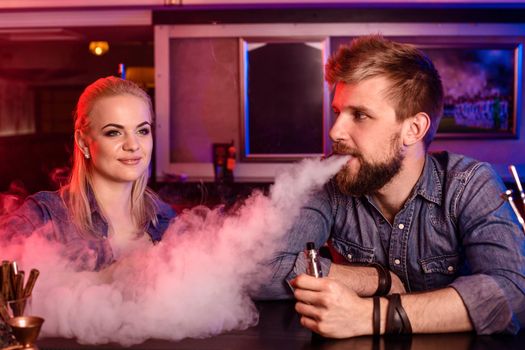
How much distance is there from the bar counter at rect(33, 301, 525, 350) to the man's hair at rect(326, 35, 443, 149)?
814 mm

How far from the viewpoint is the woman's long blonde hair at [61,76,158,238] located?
2.19 metres

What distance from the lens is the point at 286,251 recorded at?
1978mm

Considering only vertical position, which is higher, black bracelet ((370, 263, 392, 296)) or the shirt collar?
the shirt collar

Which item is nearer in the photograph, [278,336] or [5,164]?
[278,336]

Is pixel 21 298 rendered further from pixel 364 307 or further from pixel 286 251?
pixel 286 251

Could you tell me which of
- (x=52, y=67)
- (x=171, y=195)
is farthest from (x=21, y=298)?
(x=52, y=67)

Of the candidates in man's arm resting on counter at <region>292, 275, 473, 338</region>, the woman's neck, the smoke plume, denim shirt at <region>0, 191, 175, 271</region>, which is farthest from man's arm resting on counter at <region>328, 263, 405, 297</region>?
the woman's neck

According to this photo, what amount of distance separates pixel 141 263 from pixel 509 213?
1.16 metres

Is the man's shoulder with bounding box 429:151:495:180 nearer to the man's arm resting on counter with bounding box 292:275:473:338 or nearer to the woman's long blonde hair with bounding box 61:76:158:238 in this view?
the man's arm resting on counter with bounding box 292:275:473:338

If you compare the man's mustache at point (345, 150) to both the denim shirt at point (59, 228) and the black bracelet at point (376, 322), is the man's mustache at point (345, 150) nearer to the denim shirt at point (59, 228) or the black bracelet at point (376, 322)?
the black bracelet at point (376, 322)

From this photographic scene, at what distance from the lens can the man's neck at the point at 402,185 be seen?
81.1 inches

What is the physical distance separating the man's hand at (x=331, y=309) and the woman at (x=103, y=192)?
0.86 metres

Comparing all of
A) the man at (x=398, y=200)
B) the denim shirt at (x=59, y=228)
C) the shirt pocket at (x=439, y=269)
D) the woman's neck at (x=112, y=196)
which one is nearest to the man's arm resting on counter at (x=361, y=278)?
the man at (x=398, y=200)

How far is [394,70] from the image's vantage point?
1.97 metres
